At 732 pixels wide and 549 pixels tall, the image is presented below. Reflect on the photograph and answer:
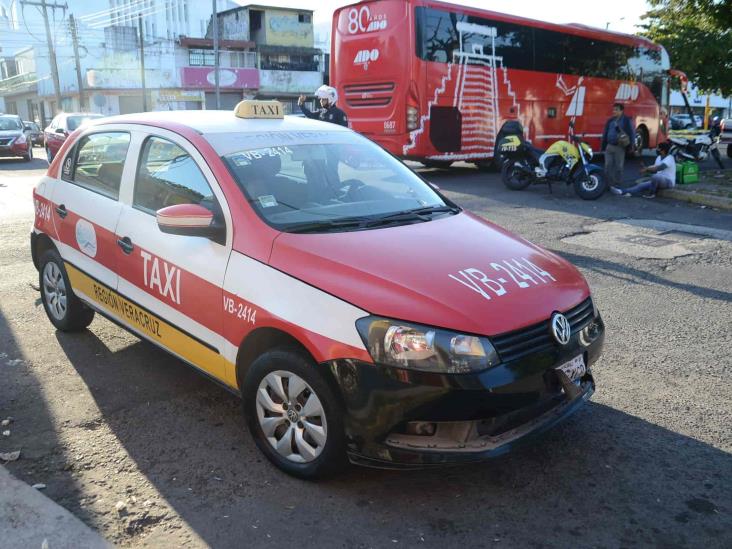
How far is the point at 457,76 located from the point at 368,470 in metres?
12.5

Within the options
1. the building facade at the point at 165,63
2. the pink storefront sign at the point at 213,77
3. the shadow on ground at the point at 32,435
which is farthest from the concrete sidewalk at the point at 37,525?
Answer: the pink storefront sign at the point at 213,77

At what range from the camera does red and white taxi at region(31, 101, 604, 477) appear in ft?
8.95

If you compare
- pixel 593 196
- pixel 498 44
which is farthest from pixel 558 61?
pixel 593 196

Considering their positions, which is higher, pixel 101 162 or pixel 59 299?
pixel 101 162

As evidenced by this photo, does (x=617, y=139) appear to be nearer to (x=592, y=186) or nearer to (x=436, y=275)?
(x=592, y=186)

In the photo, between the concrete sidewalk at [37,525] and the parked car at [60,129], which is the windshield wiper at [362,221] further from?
the parked car at [60,129]

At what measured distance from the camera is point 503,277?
3.09 meters

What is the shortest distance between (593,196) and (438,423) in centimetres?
956

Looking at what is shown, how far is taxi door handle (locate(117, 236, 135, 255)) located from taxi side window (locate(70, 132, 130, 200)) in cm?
34

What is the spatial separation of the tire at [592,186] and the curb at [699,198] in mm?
1261

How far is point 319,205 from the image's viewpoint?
3660 millimetres

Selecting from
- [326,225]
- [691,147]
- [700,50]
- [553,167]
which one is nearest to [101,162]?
[326,225]

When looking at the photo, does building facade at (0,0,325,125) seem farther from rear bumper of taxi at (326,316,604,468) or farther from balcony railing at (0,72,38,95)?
rear bumper of taxi at (326,316,604,468)

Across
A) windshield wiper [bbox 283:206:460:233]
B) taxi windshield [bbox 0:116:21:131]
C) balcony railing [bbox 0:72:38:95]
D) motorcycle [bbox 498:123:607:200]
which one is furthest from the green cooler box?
balcony railing [bbox 0:72:38:95]
